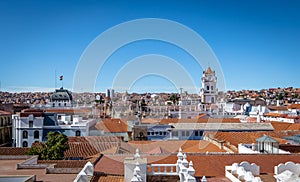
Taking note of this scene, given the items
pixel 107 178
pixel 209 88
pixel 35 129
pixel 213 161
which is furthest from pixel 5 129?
pixel 209 88

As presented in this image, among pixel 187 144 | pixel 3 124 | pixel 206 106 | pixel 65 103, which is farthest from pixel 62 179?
pixel 65 103

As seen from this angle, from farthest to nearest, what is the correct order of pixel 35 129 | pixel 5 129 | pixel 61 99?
1. pixel 61 99
2. pixel 5 129
3. pixel 35 129

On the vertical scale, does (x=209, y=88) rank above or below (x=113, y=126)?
above

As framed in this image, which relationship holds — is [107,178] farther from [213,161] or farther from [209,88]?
[209,88]

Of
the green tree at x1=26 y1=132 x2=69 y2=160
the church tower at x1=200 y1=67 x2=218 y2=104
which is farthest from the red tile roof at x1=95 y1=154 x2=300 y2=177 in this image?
the church tower at x1=200 y1=67 x2=218 y2=104

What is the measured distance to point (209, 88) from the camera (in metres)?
76.9

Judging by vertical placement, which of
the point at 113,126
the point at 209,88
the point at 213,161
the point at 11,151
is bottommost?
the point at 113,126

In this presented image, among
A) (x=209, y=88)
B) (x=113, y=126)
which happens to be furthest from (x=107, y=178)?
(x=209, y=88)

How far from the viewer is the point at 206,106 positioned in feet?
234

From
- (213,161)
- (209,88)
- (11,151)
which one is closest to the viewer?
(213,161)

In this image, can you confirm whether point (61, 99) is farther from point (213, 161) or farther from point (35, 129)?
point (213, 161)

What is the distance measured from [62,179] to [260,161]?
9045 millimetres

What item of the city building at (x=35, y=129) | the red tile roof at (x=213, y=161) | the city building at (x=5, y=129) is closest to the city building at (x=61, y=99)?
the city building at (x=5, y=129)

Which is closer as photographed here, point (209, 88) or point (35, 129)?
point (35, 129)
